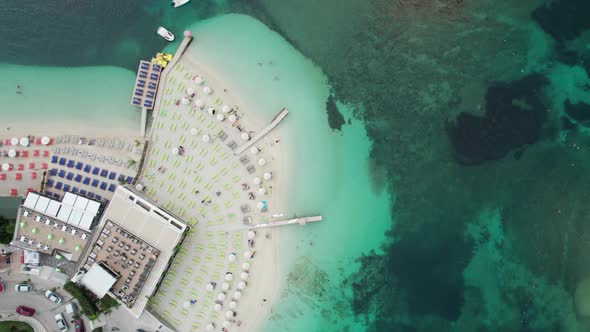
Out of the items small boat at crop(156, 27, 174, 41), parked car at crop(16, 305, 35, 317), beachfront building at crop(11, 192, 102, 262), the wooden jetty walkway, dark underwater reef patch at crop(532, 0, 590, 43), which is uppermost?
dark underwater reef patch at crop(532, 0, 590, 43)

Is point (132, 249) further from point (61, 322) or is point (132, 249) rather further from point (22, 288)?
point (22, 288)

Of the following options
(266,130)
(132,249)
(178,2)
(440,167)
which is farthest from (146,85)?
(440,167)

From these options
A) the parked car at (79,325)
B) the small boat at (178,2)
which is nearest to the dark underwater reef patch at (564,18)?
the small boat at (178,2)

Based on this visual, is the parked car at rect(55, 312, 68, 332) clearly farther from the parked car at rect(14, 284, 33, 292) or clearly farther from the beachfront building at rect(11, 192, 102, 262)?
the beachfront building at rect(11, 192, 102, 262)

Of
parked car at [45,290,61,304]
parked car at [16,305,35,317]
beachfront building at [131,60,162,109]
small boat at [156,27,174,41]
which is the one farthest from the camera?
small boat at [156,27,174,41]

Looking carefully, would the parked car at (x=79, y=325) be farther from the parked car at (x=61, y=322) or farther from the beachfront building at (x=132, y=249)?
the beachfront building at (x=132, y=249)

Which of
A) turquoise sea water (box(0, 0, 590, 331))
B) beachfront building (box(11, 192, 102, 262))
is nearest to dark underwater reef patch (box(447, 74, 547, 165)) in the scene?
turquoise sea water (box(0, 0, 590, 331))
